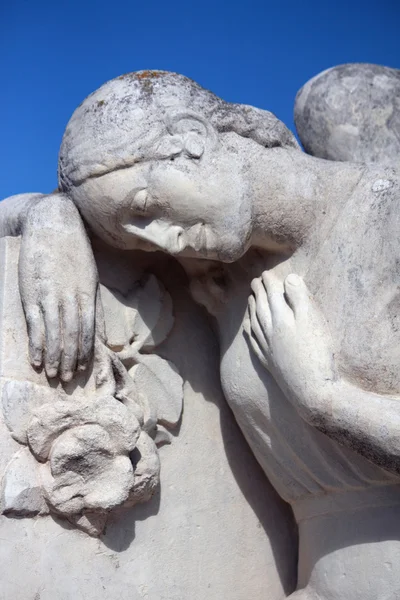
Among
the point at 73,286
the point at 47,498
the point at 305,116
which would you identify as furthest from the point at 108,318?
the point at 305,116

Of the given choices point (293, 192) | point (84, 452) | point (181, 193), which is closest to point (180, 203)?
point (181, 193)

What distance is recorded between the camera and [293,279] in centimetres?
237

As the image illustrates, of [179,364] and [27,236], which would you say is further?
[179,364]

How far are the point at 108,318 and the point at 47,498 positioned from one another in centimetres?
50

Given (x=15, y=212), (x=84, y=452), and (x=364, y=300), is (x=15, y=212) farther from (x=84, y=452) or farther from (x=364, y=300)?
Result: (x=364, y=300)

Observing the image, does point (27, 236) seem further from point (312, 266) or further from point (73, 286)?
point (312, 266)

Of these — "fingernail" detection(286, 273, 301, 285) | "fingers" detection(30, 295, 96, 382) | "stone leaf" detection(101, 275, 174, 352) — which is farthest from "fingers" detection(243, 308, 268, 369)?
"fingers" detection(30, 295, 96, 382)

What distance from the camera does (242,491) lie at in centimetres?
267

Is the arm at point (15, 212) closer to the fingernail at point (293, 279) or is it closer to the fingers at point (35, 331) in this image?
the fingers at point (35, 331)

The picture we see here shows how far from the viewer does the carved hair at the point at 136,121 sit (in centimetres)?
225

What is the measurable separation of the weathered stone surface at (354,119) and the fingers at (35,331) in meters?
0.98

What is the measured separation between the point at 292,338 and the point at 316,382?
127 mm

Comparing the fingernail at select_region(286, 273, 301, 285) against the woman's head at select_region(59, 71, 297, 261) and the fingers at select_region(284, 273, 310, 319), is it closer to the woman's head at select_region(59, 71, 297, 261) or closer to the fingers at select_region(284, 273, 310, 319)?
the fingers at select_region(284, 273, 310, 319)

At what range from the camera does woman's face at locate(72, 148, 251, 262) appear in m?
2.24
